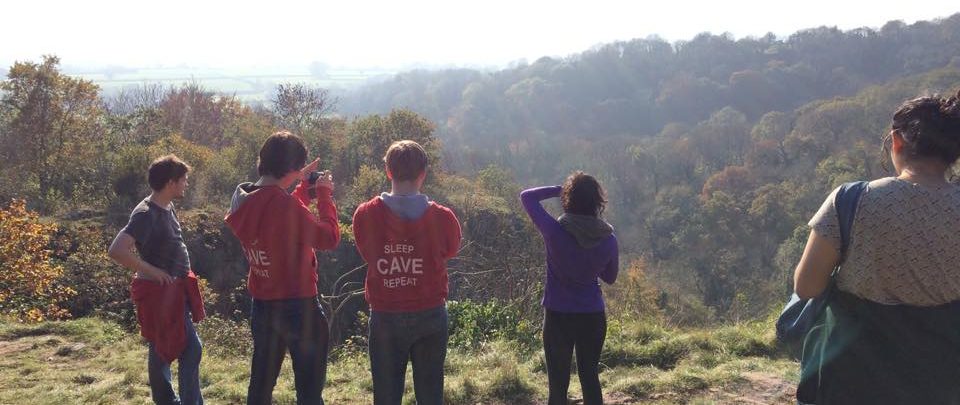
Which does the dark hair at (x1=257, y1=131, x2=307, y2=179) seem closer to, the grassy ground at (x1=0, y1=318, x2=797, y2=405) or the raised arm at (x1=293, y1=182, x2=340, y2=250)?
the raised arm at (x1=293, y1=182, x2=340, y2=250)

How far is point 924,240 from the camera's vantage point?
179cm

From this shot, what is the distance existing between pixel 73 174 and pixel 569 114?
6128 centimetres

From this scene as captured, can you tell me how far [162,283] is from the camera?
2.88 m

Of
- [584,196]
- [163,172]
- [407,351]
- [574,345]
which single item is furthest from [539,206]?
[163,172]

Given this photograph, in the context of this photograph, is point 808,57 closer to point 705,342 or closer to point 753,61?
point 753,61

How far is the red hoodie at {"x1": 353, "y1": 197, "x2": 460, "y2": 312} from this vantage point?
2.54 meters

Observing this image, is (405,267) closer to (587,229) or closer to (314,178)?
(314,178)

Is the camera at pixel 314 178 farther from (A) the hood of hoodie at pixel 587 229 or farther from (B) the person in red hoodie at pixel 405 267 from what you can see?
(A) the hood of hoodie at pixel 587 229

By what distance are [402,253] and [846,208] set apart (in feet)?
5.09

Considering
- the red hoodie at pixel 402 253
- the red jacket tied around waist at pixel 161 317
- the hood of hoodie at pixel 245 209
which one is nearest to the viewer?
the red hoodie at pixel 402 253

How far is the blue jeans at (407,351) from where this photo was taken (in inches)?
101

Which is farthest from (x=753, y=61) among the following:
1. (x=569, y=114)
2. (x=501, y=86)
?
(x=501, y=86)

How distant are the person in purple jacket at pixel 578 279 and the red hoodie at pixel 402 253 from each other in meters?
0.57

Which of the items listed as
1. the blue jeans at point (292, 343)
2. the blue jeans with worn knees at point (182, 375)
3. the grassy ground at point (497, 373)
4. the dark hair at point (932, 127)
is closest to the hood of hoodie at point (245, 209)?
the blue jeans at point (292, 343)
